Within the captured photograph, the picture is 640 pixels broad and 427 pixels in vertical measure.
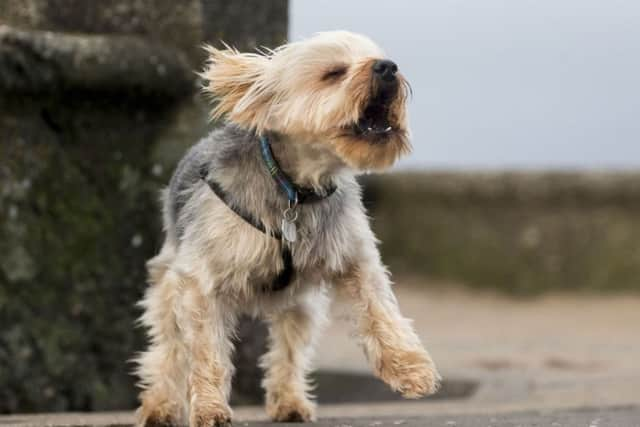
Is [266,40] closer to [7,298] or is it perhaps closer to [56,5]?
[56,5]

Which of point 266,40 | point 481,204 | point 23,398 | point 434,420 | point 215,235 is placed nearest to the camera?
point 215,235

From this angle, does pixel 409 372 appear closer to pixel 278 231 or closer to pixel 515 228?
pixel 278 231

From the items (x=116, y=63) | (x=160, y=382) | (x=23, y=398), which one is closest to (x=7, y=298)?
(x=23, y=398)

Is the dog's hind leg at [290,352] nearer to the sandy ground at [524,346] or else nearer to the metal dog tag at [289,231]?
the sandy ground at [524,346]

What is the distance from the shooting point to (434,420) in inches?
224

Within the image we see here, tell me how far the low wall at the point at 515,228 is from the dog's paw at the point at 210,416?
26.5 feet

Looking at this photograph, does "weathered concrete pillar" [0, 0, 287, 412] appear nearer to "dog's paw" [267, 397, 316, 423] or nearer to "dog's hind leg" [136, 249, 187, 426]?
"dog's hind leg" [136, 249, 187, 426]

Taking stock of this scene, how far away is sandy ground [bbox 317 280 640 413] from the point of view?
785 centimetres

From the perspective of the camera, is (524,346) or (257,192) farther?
(524,346)

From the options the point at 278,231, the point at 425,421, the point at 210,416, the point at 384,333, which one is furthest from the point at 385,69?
the point at 425,421

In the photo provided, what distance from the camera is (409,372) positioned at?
5070mm

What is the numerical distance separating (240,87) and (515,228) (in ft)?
27.7

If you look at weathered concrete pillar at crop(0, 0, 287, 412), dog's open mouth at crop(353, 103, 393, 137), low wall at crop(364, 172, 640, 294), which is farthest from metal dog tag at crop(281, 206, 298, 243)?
low wall at crop(364, 172, 640, 294)

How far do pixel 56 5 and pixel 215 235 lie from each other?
268cm
